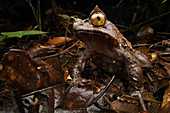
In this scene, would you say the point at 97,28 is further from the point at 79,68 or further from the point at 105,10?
the point at 105,10

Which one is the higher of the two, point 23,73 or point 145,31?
point 145,31

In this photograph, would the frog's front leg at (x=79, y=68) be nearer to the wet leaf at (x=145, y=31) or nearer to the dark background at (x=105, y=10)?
the dark background at (x=105, y=10)

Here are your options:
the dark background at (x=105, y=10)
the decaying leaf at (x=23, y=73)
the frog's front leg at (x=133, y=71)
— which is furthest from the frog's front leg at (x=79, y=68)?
the dark background at (x=105, y=10)

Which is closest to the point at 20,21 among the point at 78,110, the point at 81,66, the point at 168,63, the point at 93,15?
the point at 81,66

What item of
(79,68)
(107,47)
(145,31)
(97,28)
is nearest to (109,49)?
(107,47)

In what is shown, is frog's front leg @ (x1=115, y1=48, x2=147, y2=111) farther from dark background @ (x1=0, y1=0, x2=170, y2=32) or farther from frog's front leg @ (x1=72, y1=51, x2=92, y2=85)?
dark background @ (x1=0, y1=0, x2=170, y2=32)

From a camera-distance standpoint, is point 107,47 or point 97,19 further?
point 107,47

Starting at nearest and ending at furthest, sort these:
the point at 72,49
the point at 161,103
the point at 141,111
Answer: the point at 141,111, the point at 161,103, the point at 72,49

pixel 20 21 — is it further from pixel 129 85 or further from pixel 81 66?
pixel 129 85
